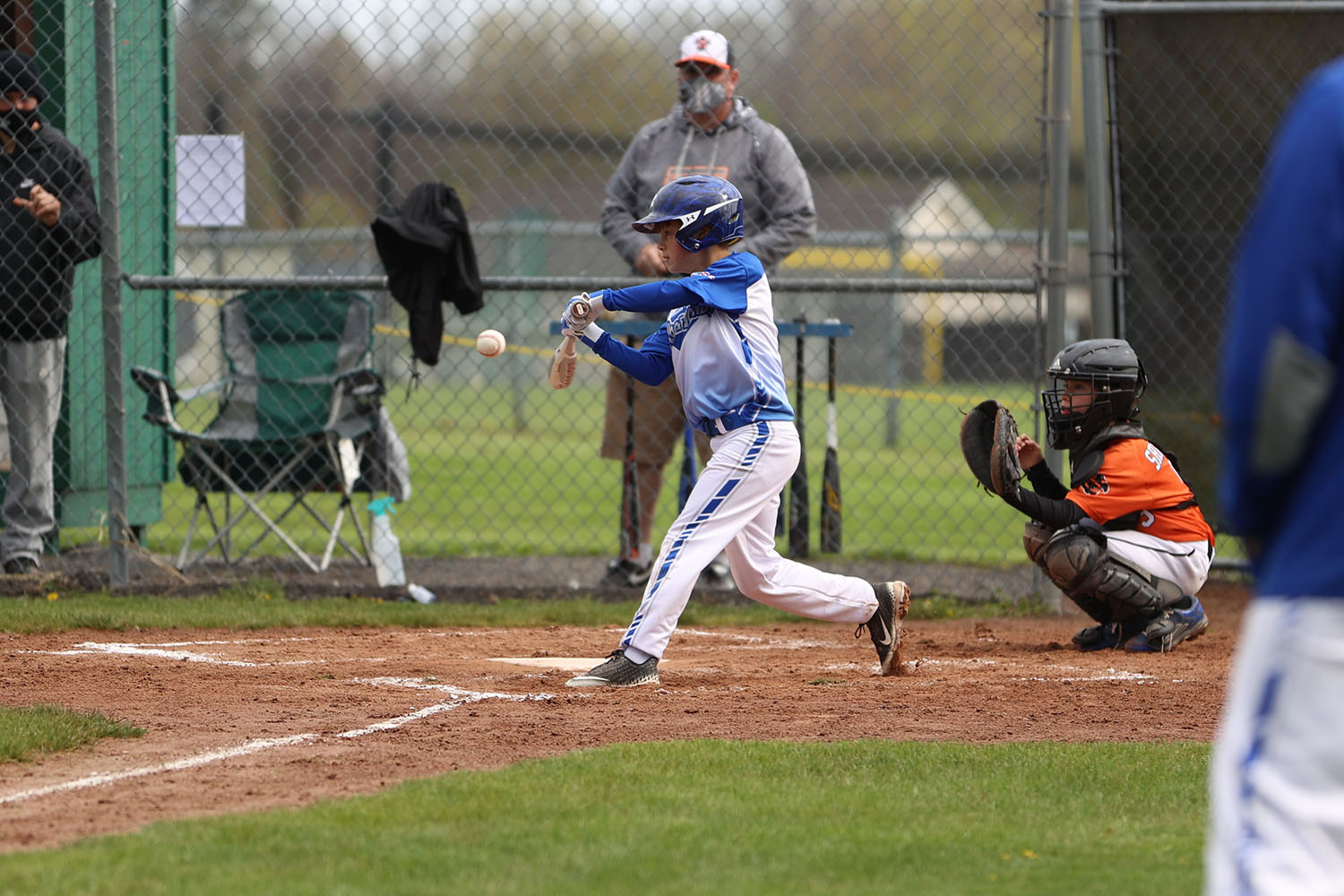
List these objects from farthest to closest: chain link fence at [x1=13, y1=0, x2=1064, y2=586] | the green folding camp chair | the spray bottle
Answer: chain link fence at [x1=13, y1=0, x2=1064, y2=586] < the green folding camp chair < the spray bottle

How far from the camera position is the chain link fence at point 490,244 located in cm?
867

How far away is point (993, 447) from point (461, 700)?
233 centimetres

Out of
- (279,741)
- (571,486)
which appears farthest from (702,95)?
(571,486)

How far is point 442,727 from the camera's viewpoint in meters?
4.70

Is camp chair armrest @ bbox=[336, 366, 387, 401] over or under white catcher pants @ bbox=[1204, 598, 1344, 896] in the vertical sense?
over

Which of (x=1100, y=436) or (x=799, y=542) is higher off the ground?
(x=1100, y=436)

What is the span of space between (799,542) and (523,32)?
9.51 m

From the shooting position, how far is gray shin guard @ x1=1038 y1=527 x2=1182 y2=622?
616 cm

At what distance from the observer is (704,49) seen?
7719mm

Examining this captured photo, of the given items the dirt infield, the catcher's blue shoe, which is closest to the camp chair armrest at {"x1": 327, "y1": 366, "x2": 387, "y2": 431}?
the dirt infield

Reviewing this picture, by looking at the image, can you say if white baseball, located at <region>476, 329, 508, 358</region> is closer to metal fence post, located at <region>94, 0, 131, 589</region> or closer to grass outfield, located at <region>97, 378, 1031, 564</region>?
metal fence post, located at <region>94, 0, 131, 589</region>

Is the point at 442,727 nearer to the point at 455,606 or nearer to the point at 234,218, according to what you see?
the point at 455,606

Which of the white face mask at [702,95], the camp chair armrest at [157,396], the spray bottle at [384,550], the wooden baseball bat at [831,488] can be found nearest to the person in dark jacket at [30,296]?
the camp chair armrest at [157,396]

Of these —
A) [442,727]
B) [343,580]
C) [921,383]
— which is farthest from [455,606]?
[921,383]
